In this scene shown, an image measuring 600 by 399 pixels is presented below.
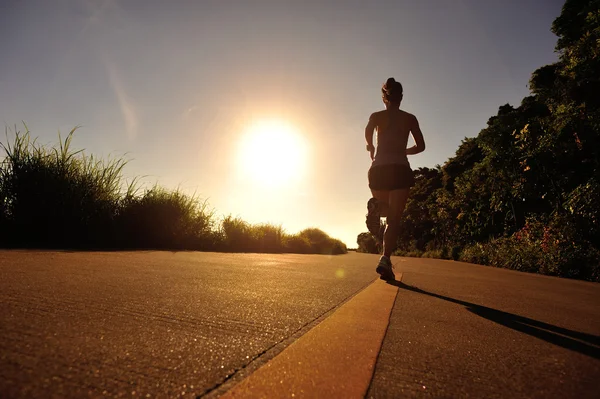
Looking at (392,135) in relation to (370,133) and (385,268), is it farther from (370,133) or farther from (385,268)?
(385,268)

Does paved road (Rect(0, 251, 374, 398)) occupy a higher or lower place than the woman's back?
lower

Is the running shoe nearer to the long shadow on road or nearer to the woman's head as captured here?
the long shadow on road

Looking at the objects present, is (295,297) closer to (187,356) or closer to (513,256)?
(187,356)

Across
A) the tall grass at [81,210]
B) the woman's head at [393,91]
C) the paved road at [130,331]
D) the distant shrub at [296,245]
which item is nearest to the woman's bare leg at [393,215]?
the woman's head at [393,91]

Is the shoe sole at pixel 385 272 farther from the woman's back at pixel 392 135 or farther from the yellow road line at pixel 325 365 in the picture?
the yellow road line at pixel 325 365

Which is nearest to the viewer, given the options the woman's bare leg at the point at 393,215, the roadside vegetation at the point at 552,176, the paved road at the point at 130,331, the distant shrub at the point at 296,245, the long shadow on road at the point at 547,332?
the paved road at the point at 130,331

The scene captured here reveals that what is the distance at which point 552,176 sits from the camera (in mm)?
8930

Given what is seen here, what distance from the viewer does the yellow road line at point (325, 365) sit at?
773mm

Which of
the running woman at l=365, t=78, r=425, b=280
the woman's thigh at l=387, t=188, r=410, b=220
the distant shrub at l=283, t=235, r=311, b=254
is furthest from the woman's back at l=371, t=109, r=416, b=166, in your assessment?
the distant shrub at l=283, t=235, r=311, b=254

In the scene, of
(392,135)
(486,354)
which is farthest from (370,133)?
(486,354)

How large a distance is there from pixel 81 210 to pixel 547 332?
7.02 m

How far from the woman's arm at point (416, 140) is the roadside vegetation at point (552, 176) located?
18.4ft

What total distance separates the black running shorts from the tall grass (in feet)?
15.9

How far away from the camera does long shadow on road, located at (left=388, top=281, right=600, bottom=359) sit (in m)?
1.36
